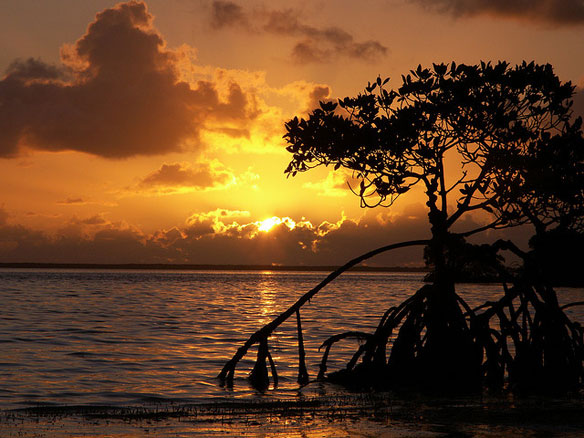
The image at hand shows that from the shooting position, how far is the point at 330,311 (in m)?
54.0

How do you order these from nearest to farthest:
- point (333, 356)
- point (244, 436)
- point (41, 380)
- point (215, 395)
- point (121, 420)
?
point (244, 436), point (121, 420), point (215, 395), point (41, 380), point (333, 356)

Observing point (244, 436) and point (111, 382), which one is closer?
point (244, 436)

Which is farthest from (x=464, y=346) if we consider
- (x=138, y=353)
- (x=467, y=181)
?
(x=138, y=353)

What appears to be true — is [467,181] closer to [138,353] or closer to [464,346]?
[464,346]

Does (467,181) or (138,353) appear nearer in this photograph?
(467,181)

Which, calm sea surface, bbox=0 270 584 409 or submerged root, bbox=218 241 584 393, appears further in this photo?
calm sea surface, bbox=0 270 584 409

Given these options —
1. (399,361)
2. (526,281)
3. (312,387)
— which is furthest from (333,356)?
(526,281)

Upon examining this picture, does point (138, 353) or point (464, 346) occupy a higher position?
point (464, 346)

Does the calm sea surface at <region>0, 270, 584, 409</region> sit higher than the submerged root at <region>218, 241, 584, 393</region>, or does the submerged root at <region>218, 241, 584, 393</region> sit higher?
the submerged root at <region>218, 241, 584, 393</region>

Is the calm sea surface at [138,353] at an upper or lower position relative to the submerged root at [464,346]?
lower

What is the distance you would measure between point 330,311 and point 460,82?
3921 centimetres

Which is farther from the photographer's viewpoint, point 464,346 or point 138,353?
point 138,353

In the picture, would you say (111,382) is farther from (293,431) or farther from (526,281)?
(526,281)

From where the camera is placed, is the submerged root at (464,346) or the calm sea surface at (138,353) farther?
the calm sea surface at (138,353)
